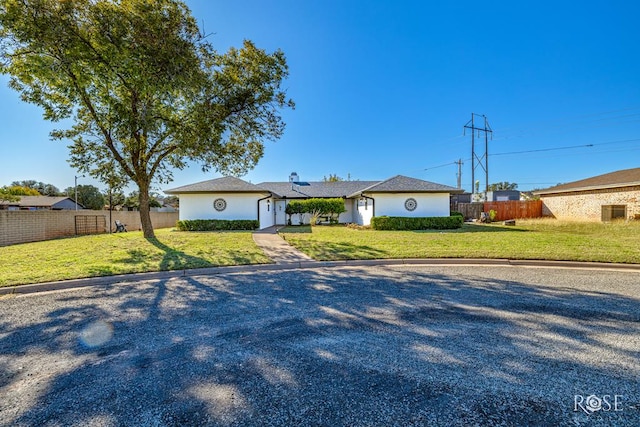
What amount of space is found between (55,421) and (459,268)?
759cm

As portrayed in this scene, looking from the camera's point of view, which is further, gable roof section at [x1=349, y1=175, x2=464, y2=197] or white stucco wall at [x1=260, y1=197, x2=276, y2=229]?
white stucco wall at [x1=260, y1=197, x2=276, y2=229]

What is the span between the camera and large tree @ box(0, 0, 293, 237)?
317 inches

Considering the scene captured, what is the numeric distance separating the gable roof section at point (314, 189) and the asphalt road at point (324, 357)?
19.5m

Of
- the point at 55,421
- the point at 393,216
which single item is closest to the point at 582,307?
the point at 55,421

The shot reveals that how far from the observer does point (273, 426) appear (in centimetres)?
197

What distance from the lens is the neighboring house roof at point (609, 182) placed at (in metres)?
17.9

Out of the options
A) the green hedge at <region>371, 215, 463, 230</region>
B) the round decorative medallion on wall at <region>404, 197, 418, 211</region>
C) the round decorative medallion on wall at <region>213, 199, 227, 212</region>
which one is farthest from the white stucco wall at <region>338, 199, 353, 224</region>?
the round decorative medallion on wall at <region>213, 199, 227, 212</region>

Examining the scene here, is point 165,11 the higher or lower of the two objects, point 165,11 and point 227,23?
the lower

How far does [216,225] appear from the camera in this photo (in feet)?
60.4

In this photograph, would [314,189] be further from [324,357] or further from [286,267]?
[324,357]

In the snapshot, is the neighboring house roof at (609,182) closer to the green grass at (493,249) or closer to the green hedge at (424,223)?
the green grass at (493,249)

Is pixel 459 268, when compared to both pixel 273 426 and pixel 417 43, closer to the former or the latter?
pixel 273 426

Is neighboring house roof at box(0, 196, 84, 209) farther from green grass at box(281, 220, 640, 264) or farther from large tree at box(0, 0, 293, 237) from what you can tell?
green grass at box(281, 220, 640, 264)

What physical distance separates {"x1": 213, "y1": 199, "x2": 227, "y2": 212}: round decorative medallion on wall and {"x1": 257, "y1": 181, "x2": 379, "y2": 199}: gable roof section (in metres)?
5.66
